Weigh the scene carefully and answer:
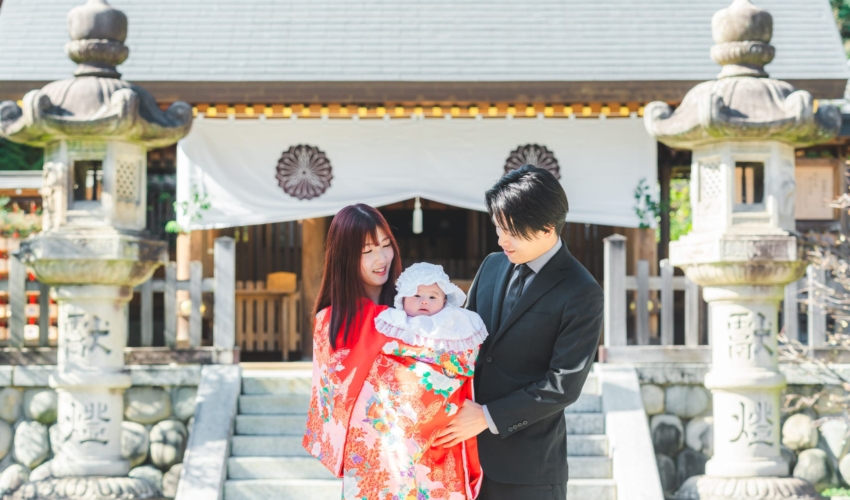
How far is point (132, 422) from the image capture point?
7.61 m

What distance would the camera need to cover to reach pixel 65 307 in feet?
23.2

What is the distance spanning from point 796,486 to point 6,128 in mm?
6141

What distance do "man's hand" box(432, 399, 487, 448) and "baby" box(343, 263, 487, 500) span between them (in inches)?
1.1

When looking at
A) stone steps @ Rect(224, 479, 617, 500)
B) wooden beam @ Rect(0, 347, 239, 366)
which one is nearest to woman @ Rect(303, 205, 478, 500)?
stone steps @ Rect(224, 479, 617, 500)

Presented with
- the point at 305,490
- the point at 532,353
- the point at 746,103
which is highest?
the point at 746,103

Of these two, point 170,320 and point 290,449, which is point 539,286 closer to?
point 290,449

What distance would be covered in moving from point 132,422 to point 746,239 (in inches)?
186

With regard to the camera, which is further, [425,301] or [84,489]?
[84,489]

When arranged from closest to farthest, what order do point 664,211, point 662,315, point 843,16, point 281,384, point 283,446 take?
1. point 283,446
2. point 281,384
3. point 662,315
4. point 664,211
5. point 843,16

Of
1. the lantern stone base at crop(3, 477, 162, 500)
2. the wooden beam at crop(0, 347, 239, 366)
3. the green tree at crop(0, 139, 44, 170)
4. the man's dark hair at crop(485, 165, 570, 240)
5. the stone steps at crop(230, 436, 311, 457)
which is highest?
the green tree at crop(0, 139, 44, 170)

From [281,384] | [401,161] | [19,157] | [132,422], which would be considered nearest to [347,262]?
[281,384]

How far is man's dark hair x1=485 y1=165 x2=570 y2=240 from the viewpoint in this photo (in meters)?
3.39

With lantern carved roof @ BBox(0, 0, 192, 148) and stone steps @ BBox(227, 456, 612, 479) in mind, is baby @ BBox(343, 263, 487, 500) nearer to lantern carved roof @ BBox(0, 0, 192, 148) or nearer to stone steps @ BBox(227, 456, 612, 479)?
stone steps @ BBox(227, 456, 612, 479)

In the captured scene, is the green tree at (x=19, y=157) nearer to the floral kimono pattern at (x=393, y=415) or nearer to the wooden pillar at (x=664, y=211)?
the wooden pillar at (x=664, y=211)
